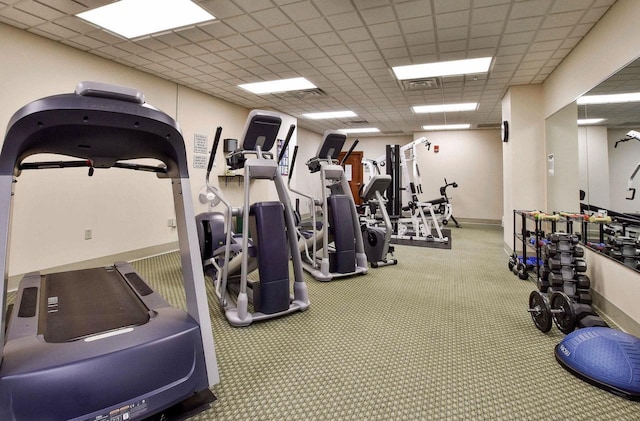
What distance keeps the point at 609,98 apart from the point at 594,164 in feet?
2.27

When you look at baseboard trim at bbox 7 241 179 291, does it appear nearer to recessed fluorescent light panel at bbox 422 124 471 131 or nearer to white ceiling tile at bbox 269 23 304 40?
white ceiling tile at bbox 269 23 304 40

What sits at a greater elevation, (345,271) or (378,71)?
(378,71)

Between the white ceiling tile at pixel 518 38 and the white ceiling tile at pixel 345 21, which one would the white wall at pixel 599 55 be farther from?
the white ceiling tile at pixel 345 21

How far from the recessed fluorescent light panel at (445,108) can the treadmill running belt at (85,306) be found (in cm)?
635

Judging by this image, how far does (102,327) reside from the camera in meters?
1.52

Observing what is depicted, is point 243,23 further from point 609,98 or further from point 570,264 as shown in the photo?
point 570,264

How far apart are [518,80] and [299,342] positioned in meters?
5.08

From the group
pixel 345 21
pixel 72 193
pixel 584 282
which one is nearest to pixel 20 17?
pixel 72 193

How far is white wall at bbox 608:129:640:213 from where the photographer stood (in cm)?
274

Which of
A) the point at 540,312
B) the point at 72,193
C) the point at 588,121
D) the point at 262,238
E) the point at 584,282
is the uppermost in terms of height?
the point at 588,121

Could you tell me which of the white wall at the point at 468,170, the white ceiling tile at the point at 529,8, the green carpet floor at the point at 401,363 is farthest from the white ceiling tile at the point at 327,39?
Result: the white wall at the point at 468,170

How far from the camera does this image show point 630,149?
9.11 feet

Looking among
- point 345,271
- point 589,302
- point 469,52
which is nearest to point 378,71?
point 469,52

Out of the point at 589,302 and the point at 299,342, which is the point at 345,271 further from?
the point at 589,302
